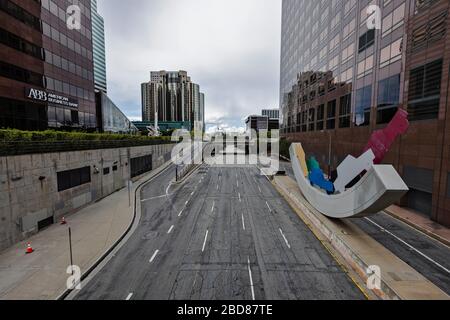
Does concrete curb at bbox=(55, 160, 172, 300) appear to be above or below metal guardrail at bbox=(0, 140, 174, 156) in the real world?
below

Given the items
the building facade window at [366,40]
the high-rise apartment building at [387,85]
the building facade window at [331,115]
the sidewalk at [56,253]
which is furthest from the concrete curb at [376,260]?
the building facade window at [366,40]

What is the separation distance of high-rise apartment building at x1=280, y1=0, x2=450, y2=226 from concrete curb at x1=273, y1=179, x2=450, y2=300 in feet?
31.9

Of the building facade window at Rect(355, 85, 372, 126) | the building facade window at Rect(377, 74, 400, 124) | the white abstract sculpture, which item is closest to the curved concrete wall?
the white abstract sculpture

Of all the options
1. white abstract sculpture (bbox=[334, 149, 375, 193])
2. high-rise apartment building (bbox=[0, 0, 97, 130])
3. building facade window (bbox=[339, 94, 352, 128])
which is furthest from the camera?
building facade window (bbox=[339, 94, 352, 128])

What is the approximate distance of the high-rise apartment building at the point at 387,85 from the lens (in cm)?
1859

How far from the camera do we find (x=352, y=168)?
17.5 metres

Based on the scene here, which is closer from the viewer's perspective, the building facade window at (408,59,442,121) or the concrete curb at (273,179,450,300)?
the concrete curb at (273,179,450,300)

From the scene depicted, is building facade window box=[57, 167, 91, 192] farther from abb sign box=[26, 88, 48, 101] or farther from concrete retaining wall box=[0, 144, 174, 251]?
abb sign box=[26, 88, 48, 101]

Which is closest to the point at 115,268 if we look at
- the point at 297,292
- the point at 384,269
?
the point at 297,292

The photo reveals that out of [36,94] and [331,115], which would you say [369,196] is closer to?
[331,115]

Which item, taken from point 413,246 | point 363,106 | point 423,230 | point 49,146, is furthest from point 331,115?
point 49,146

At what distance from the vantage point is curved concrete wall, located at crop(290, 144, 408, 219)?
11461mm

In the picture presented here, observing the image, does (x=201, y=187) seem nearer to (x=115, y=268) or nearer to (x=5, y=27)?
(x=115, y=268)

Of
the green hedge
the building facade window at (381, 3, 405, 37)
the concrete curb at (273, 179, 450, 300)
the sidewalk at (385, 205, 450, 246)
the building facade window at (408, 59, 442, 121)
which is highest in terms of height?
the building facade window at (381, 3, 405, 37)
